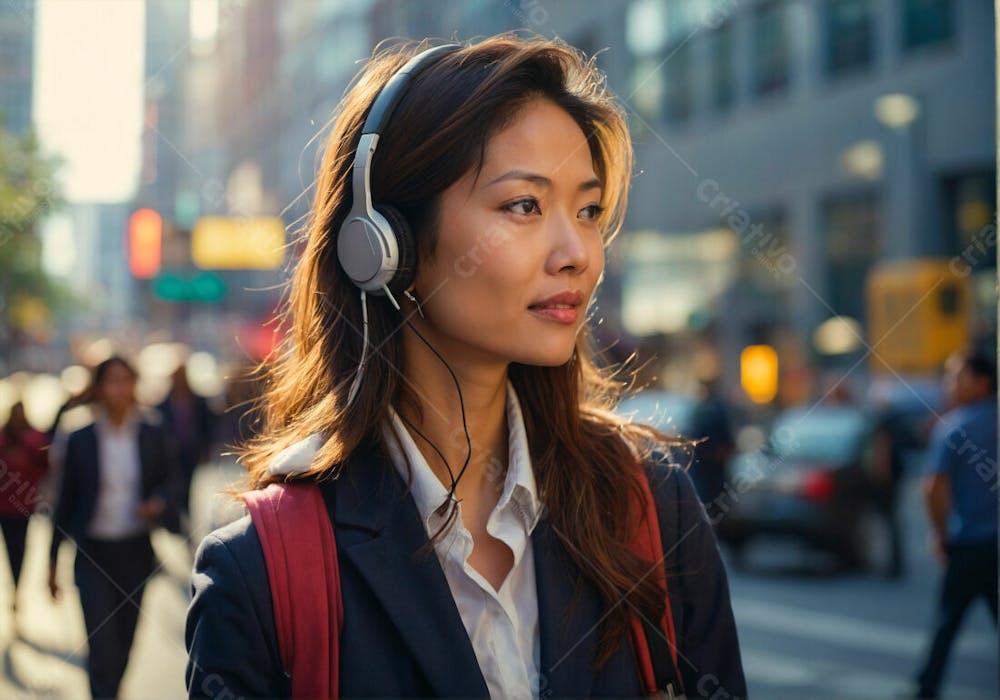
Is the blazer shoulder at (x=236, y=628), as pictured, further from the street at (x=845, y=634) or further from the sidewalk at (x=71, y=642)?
the street at (x=845, y=634)

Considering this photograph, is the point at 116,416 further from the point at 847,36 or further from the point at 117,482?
the point at 847,36

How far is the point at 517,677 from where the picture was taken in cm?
210

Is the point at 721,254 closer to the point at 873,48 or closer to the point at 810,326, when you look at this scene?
the point at 810,326

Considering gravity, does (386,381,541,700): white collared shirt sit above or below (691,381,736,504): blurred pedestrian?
above

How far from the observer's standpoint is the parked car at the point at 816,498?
12625 mm

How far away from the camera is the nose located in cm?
220

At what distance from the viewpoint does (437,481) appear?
224cm

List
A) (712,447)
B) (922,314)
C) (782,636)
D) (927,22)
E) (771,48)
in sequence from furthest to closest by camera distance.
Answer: (771,48), (927,22), (922,314), (712,447), (782,636)

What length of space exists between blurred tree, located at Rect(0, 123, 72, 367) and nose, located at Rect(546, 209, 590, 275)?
846cm

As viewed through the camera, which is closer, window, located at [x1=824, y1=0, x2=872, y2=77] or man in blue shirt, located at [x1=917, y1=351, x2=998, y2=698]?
man in blue shirt, located at [x1=917, y1=351, x2=998, y2=698]

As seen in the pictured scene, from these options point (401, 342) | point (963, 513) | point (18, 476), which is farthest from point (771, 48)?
point (401, 342)

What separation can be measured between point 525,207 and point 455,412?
0.45 meters

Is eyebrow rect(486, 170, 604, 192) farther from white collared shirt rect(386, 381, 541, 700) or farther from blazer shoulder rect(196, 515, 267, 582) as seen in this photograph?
blazer shoulder rect(196, 515, 267, 582)

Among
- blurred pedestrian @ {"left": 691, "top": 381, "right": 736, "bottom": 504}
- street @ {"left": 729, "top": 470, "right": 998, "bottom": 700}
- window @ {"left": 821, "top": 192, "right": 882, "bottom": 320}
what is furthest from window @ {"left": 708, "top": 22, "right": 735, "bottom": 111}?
street @ {"left": 729, "top": 470, "right": 998, "bottom": 700}
